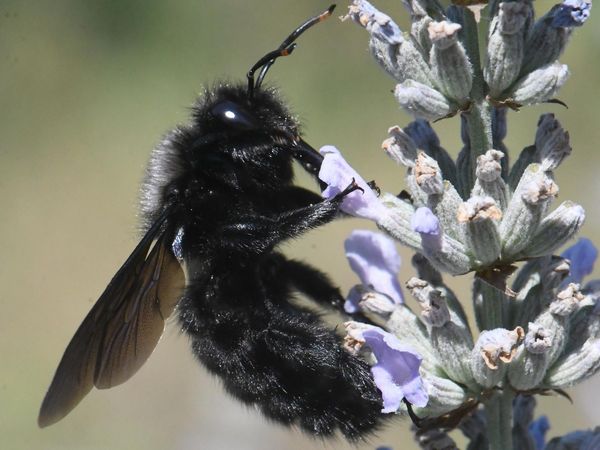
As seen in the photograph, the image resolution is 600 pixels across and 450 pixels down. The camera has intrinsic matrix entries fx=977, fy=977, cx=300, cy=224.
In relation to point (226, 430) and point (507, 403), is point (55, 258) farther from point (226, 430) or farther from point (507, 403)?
point (507, 403)

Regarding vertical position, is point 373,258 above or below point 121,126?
below

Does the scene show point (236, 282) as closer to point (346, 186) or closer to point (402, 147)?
point (346, 186)

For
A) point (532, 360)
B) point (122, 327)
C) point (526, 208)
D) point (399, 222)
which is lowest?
point (532, 360)

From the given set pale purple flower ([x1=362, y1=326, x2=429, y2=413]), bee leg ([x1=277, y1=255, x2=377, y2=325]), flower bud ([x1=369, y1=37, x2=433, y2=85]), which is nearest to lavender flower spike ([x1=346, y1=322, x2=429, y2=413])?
pale purple flower ([x1=362, y1=326, x2=429, y2=413])

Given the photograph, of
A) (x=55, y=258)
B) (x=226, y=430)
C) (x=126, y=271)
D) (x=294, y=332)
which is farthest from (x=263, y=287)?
(x=55, y=258)

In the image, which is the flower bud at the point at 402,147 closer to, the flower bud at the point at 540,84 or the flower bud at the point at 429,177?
the flower bud at the point at 429,177

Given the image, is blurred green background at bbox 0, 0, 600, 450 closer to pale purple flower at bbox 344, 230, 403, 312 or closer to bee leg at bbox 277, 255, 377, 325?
bee leg at bbox 277, 255, 377, 325

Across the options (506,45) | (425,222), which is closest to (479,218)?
(425,222)
